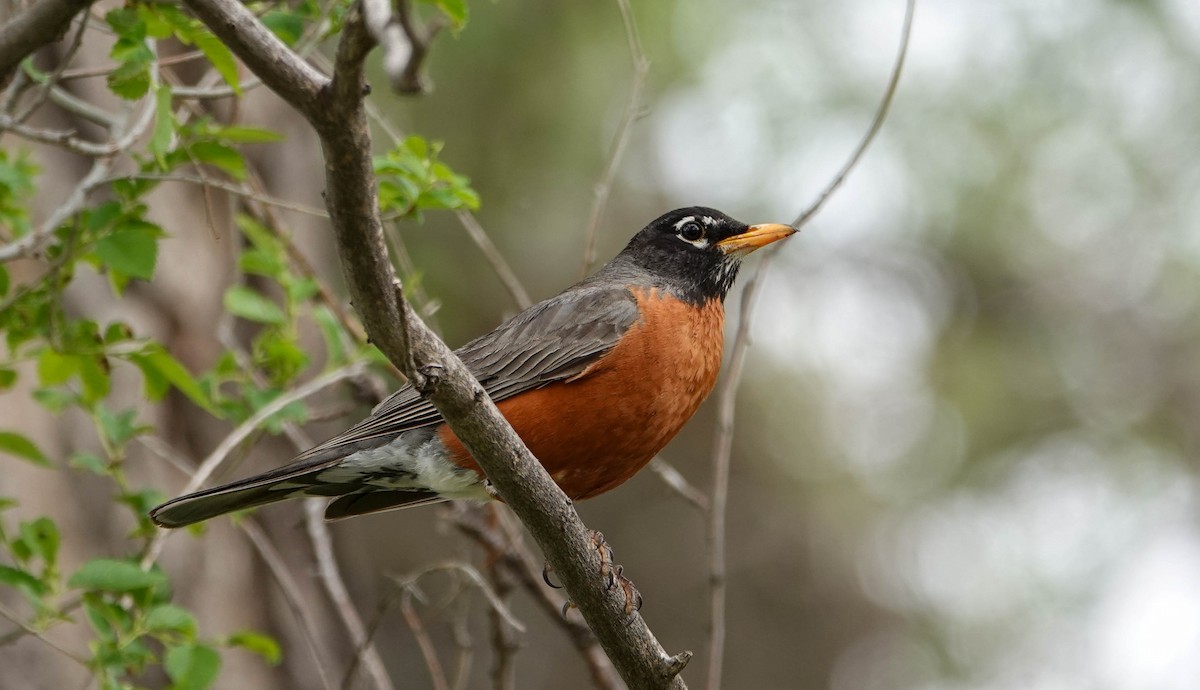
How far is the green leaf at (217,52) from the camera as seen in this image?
9.76 ft

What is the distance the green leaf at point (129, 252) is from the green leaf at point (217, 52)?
0.47 m

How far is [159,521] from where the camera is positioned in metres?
3.50

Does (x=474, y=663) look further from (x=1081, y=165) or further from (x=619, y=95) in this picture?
(x=1081, y=165)

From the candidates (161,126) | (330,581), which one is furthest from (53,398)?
(330,581)

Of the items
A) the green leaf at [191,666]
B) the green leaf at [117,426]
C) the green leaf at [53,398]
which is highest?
the green leaf at [53,398]

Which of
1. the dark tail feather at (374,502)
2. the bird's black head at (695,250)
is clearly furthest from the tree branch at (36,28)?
the bird's black head at (695,250)

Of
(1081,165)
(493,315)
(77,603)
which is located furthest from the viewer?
(1081,165)

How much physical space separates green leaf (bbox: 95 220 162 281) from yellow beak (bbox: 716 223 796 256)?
7.91ft

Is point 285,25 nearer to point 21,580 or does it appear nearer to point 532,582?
point 21,580

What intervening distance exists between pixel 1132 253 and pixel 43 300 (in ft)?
21.8

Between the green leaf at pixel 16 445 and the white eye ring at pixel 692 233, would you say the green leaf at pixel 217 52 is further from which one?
the white eye ring at pixel 692 233

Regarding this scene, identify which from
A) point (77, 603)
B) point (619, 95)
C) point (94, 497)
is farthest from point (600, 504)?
point (77, 603)

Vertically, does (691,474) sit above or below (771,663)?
above

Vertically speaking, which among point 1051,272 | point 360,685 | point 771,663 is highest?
point 1051,272
